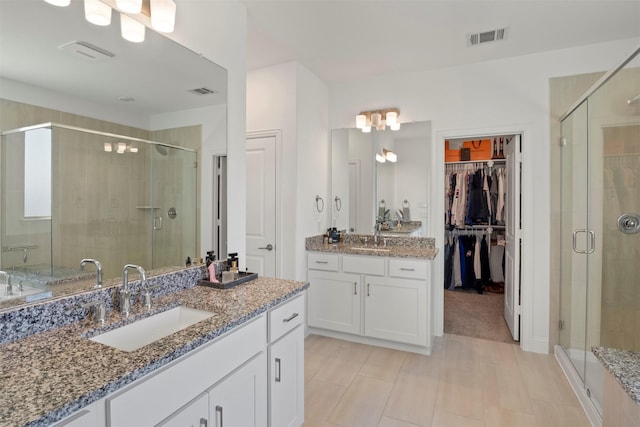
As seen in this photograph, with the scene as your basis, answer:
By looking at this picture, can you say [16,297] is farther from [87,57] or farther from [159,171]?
[87,57]

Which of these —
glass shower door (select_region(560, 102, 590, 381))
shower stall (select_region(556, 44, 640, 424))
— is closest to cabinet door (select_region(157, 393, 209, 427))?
shower stall (select_region(556, 44, 640, 424))

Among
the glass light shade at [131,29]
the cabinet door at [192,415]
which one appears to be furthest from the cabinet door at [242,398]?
the glass light shade at [131,29]

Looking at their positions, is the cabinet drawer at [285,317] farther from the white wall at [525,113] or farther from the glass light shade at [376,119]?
the glass light shade at [376,119]

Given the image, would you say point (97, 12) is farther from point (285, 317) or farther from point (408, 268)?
point (408, 268)

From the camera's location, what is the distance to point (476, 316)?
3906mm

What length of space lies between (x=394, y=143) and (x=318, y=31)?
4.66 ft

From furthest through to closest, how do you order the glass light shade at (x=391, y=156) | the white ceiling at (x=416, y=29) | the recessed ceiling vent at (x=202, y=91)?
1. the glass light shade at (x=391, y=156)
2. the white ceiling at (x=416, y=29)
3. the recessed ceiling vent at (x=202, y=91)

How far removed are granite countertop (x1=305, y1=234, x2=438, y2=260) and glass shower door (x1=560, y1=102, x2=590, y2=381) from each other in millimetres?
1061

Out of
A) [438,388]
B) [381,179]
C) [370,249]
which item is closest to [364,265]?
[370,249]

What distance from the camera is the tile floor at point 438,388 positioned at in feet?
6.82

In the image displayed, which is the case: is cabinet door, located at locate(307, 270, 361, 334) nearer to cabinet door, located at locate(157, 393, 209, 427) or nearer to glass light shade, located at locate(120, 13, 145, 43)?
cabinet door, located at locate(157, 393, 209, 427)

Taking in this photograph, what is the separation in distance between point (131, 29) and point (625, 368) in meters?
2.52

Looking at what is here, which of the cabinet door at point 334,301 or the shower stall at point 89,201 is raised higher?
the shower stall at point 89,201

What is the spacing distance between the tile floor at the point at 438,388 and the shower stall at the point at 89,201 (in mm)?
1470
